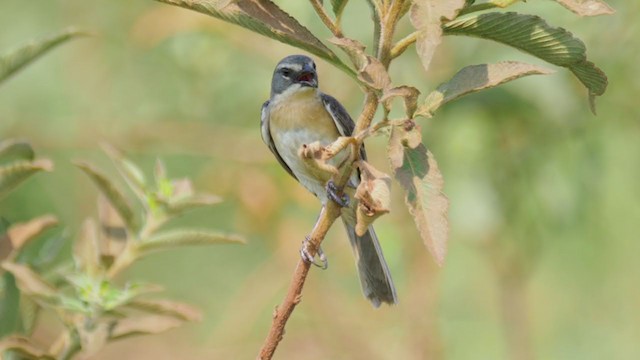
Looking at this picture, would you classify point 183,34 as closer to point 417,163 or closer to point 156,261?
point 156,261

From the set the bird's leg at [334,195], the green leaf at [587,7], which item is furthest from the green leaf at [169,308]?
the green leaf at [587,7]

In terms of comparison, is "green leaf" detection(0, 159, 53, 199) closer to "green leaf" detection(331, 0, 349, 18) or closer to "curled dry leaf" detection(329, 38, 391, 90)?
"green leaf" detection(331, 0, 349, 18)

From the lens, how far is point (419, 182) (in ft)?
5.86

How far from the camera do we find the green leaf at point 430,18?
159 cm

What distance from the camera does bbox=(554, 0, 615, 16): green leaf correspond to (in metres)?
1.71

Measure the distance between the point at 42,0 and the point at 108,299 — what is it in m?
3.73

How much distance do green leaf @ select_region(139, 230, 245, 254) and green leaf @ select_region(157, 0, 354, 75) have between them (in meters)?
0.66

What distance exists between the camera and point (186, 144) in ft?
16.4

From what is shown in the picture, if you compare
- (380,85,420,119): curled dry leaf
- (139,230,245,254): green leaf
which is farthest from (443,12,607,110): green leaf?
(139,230,245,254): green leaf

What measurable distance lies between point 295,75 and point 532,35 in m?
2.26

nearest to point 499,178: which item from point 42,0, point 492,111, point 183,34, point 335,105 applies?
point 492,111

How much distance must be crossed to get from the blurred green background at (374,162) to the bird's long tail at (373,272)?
681 mm

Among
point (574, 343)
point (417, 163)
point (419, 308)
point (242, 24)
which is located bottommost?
point (574, 343)

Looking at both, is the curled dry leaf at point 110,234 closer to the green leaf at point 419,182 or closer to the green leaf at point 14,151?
the green leaf at point 14,151
